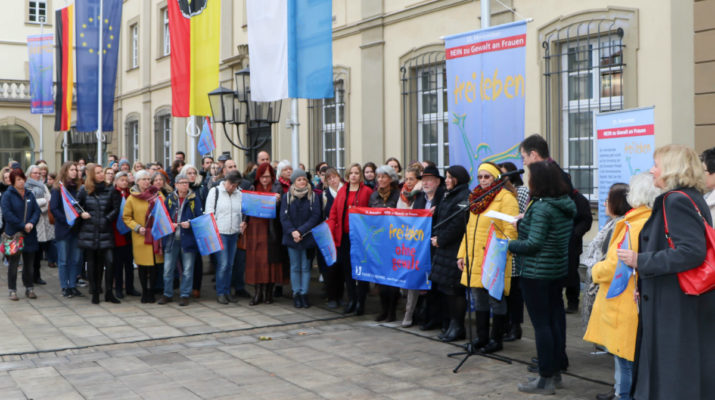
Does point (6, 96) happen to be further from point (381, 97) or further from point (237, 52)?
point (381, 97)

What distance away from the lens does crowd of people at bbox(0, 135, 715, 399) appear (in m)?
4.16

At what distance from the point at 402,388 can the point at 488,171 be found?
2080 mm

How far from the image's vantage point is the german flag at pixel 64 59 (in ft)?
62.5

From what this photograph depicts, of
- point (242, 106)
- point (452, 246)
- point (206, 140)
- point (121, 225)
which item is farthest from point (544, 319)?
point (206, 140)

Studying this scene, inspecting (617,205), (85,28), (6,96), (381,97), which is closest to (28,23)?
(6,96)

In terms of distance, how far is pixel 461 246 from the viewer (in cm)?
696

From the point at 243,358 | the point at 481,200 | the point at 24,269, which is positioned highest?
the point at 481,200

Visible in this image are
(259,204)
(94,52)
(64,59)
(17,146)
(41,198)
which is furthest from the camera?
(17,146)

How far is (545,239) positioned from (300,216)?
4.32 m

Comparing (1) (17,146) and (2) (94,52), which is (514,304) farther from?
(1) (17,146)

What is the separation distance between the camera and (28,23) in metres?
38.7

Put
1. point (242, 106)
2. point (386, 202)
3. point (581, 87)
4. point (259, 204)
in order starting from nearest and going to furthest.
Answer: point (386, 202) < point (259, 204) < point (581, 87) < point (242, 106)

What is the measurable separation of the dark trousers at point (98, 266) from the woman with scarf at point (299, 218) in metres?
2.47

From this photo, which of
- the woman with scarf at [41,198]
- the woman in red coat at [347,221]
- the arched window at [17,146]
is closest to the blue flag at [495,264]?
the woman in red coat at [347,221]
